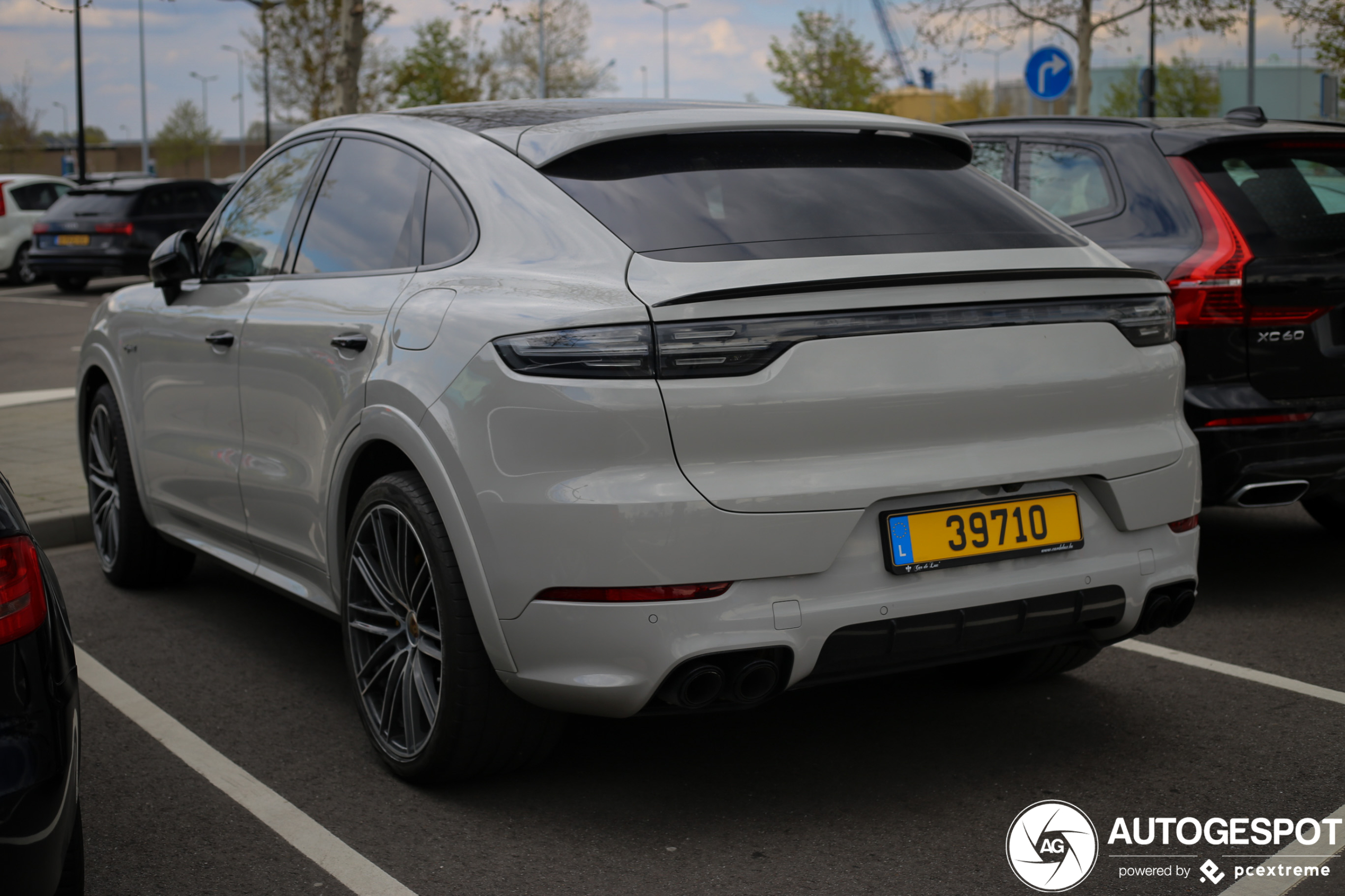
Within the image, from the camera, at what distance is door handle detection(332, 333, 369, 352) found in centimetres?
354

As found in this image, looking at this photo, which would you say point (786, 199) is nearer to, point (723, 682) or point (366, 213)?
point (723, 682)

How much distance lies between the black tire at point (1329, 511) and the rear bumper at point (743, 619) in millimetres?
3594

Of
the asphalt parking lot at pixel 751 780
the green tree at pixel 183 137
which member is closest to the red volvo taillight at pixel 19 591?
the asphalt parking lot at pixel 751 780

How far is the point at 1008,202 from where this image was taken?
3631mm

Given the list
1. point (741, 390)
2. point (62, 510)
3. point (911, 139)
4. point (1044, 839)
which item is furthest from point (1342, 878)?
point (62, 510)

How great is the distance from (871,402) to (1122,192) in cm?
295

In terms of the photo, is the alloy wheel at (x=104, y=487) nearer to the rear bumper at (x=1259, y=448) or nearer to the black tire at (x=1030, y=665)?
the black tire at (x=1030, y=665)

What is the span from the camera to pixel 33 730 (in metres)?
2.26

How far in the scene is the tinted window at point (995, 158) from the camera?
247 inches

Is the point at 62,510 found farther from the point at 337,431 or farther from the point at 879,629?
the point at 879,629

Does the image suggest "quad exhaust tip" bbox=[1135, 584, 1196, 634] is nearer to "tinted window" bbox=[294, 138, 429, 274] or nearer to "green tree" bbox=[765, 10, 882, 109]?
"tinted window" bbox=[294, 138, 429, 274]

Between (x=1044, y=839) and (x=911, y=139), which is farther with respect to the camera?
(x=911, y=139)

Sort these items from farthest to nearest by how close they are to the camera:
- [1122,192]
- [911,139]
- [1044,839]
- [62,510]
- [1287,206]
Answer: [62,510] → [1122,192] → [1287,206] → [911,139] → [1044,839]

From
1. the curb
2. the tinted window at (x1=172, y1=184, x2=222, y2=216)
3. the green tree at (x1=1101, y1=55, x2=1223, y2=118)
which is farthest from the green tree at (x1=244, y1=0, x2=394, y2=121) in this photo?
the green tree at (x1=1101, y1=55, x2=1223, y2=118)
